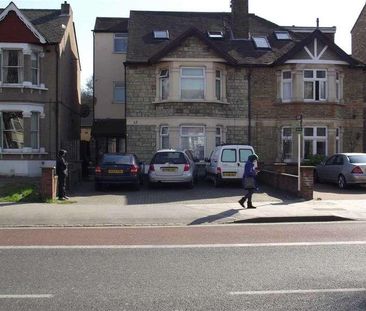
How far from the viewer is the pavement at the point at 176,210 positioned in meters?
13.7

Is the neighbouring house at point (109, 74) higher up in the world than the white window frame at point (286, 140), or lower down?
higher up

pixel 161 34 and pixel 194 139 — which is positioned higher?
pixel 161 34

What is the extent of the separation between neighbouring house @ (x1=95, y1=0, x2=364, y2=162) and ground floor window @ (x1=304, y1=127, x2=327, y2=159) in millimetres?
52

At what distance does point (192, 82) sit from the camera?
2778cm

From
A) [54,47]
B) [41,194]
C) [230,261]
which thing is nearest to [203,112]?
[54,47]

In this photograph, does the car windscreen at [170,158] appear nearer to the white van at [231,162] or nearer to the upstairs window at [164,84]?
the white van at [231,162]

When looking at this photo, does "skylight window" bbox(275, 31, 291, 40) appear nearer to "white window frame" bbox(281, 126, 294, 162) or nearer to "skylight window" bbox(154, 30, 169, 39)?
"white window frame" bbox(281, 126, 294, 162)

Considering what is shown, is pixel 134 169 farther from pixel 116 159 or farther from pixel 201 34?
pixel 201 34

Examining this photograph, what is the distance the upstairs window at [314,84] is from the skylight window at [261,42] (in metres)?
3.08

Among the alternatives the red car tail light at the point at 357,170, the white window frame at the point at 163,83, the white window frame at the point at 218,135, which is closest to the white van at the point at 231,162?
the red car tail light at the point at 357,170

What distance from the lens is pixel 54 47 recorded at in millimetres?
26516

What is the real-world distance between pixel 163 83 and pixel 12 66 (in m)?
7.52

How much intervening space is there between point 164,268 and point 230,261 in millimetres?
1147

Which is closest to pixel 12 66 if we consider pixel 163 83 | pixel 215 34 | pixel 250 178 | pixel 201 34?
pixel 163 83
